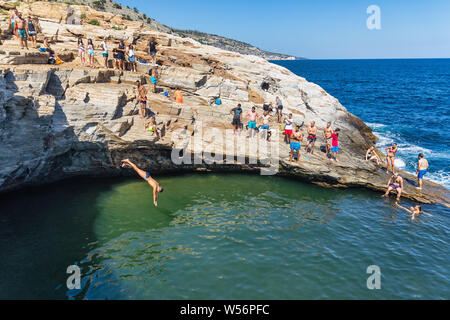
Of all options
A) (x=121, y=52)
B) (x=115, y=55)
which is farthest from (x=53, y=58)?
(x=121, y=52)

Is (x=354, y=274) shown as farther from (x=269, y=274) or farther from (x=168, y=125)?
(x=168, y=125)

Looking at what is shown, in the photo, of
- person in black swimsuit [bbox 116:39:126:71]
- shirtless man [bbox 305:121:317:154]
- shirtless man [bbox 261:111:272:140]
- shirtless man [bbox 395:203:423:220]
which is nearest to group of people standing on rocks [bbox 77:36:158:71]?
person in black swimsuit [bbox 116:39:126:71]

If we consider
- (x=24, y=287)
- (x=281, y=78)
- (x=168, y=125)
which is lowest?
(x=24, y=287)

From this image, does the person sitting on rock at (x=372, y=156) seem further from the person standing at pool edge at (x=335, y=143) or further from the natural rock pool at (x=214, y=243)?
the natural rock pool at (x=214, y=243)

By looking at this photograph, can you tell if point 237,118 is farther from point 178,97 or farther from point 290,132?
point 178,97

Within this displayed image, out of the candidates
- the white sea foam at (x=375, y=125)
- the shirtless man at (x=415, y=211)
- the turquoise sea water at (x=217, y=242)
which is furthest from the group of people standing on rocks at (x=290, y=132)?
the white sea foam at (x=375, y=125)

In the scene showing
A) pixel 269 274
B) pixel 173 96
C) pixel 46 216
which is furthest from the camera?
pixel 173 96

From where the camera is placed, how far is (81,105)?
1653 centimetres

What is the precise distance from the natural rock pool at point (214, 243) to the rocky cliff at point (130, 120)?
1636 millimetres

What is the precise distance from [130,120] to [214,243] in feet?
33.2

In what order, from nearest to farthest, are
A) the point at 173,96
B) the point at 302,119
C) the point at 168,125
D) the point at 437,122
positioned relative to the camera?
1. the point at 168,125
2. the point at 173,96
3. the point at 302,119
4. the point at 437,122
